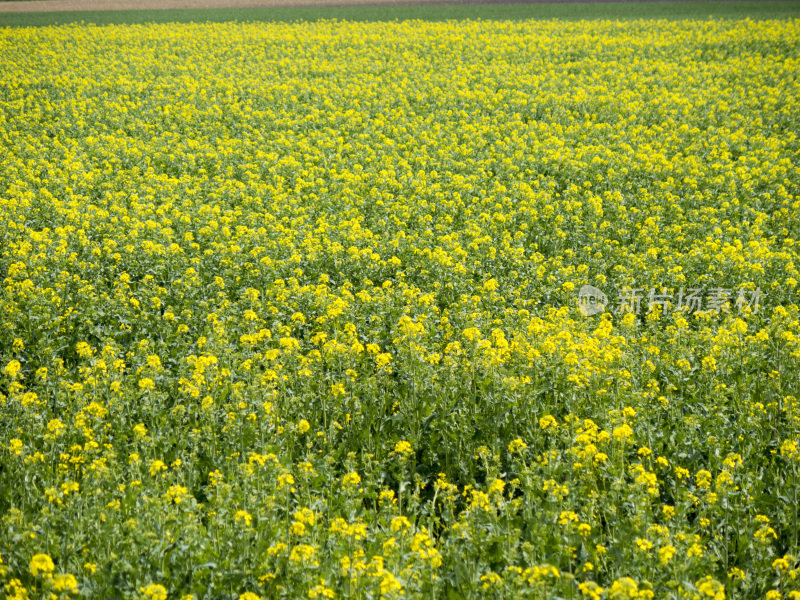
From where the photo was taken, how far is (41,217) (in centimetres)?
1119

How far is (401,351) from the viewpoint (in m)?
6.83

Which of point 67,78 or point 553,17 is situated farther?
point 553,17

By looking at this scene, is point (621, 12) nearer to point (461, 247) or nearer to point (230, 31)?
point (230, 31)

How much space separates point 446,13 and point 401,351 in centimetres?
3516

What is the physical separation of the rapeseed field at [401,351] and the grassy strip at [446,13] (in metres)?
21.5

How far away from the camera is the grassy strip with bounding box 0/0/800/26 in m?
36.6

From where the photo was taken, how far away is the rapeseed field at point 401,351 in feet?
15.0

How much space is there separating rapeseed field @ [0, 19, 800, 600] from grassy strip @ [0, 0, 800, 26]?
2154 centimetres

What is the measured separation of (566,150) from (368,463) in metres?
10.7

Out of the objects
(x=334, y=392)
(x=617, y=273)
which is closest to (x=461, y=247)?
(x=617, y=273)

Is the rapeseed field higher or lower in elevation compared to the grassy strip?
lower

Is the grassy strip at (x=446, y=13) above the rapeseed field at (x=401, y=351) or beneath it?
above

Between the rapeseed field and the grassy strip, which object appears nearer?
the rapeseed field

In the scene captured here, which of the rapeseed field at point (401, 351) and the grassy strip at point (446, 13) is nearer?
the rapeseed field at point (401, 351)
